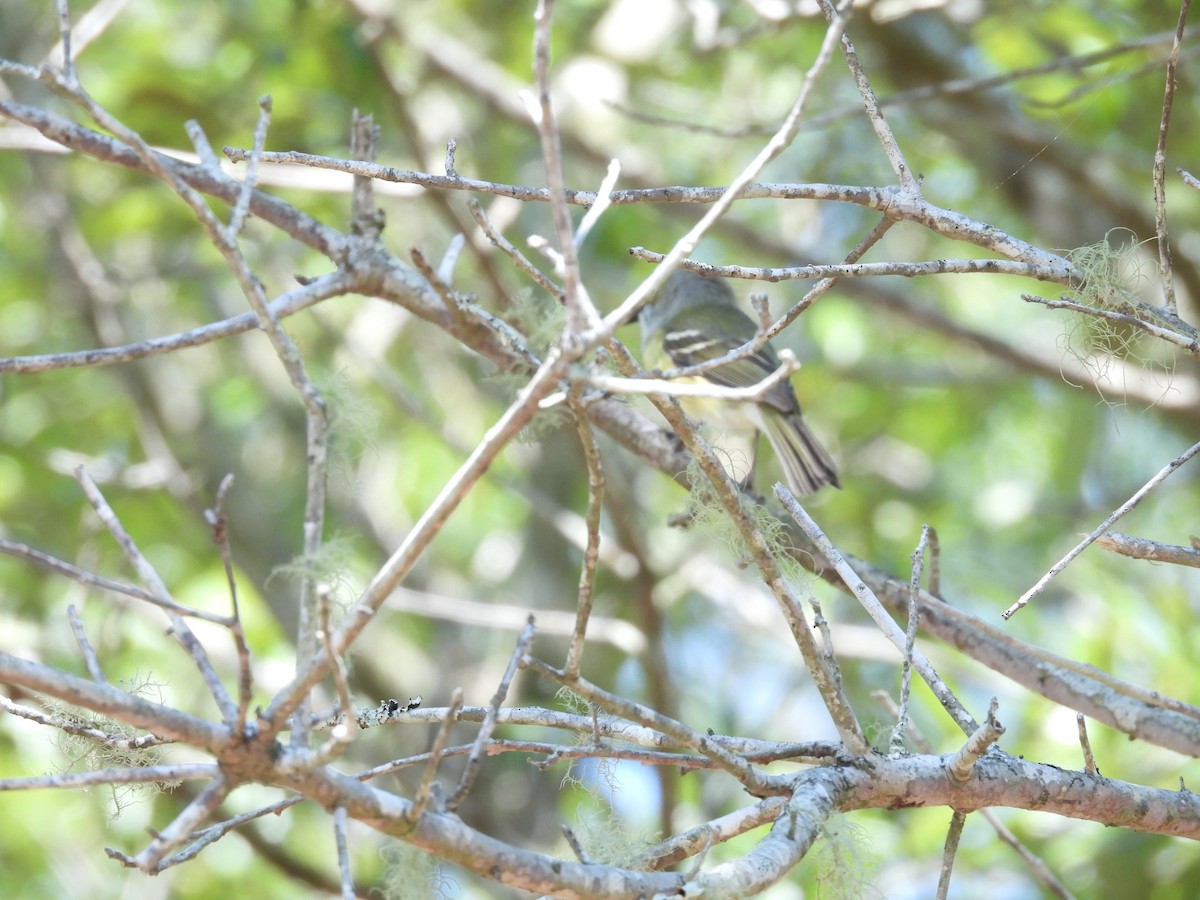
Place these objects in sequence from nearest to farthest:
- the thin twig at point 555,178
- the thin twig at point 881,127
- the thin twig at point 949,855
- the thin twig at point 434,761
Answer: the thin twig at point 555,178 < the thin twig at point 434,761 < the thin twig at point 949,855 < the thin twig at point 881,127

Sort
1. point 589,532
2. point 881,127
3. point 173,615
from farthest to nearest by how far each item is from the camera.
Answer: point 881,127, point 589,532, point 173,615

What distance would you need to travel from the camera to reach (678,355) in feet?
20.0

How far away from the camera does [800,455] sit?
17.0 ft

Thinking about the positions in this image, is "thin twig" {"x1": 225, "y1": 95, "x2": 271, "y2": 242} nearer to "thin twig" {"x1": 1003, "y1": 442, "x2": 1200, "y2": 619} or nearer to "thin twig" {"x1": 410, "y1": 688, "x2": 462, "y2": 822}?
"thin twig" {"x1": 410, "y1": 688, "x2": 462, "y2": 822}

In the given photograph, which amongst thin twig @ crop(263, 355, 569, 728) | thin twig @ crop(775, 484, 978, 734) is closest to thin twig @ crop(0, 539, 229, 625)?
thin twig @ crop(263, 355, 569, 728)

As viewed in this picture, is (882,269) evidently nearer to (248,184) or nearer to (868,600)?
(868,600)

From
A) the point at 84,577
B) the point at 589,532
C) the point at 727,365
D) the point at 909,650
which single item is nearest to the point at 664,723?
the point at 589,532

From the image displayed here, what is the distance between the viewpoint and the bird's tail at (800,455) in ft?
16.6

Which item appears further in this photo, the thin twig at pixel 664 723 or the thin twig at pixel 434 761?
the thin twig at pixel 664 723

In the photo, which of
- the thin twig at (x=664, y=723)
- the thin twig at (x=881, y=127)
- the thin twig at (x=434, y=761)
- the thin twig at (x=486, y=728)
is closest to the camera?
the thin twig at (x=434, y=761)

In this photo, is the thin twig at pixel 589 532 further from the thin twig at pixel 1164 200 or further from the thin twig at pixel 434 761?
the thin twig at pixel 1164 200

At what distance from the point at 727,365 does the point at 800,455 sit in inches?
26.5

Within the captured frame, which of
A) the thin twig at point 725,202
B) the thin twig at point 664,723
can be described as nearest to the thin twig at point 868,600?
the thin twig at point 664,723

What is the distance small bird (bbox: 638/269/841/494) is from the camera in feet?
16.9
